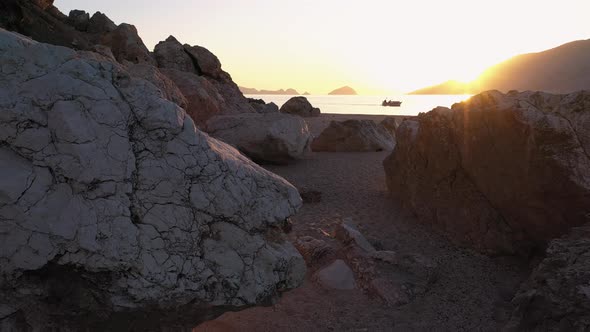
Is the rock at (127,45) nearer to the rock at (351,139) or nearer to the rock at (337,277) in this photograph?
the rock at (351,139)

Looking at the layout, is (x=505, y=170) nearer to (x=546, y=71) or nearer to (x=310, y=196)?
(x=310, y=196)

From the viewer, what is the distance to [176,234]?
110 inches

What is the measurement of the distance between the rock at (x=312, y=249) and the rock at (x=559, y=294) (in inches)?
94.1

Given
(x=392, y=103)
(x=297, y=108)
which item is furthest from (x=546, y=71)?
(x=297, y=108)

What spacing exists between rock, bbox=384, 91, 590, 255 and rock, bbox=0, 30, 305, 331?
3.28 metres

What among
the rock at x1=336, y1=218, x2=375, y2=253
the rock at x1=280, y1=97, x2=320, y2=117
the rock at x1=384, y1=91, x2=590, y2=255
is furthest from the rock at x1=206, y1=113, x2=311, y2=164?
the rock at x1=280, y1=97, x2=320, y2=117

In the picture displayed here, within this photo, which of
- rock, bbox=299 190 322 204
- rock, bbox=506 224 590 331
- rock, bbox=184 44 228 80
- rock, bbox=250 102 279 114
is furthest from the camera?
rock, bbox=250 102 279 114

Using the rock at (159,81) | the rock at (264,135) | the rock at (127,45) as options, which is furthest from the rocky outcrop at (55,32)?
the rock at (264,135)

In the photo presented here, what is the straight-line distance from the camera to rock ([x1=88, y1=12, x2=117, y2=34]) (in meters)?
28.2

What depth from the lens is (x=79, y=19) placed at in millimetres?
28578

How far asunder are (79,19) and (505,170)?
3068 centimetres

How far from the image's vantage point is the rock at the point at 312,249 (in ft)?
17.6

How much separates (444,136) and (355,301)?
3.22m

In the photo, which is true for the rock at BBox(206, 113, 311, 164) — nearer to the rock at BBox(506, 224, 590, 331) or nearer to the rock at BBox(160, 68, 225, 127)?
the rock at BBox(160, 68, 225, 127)
